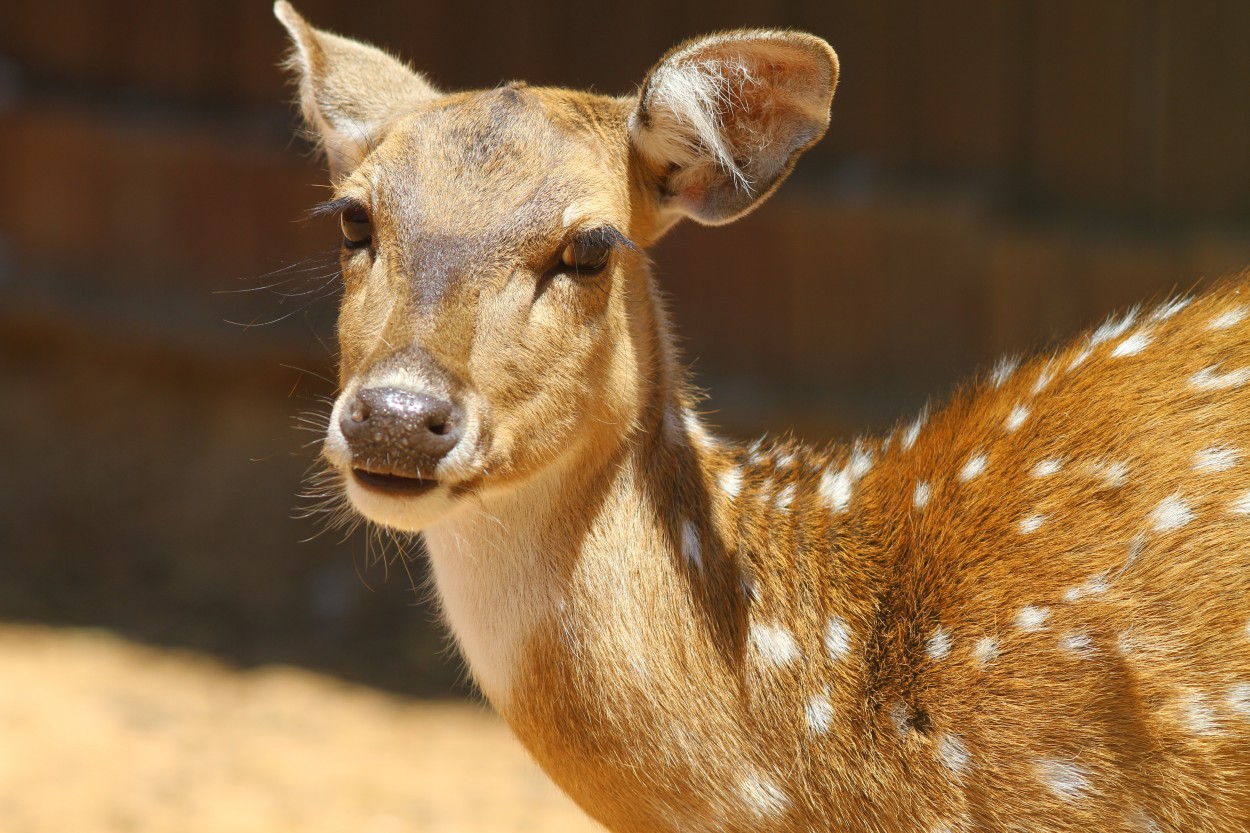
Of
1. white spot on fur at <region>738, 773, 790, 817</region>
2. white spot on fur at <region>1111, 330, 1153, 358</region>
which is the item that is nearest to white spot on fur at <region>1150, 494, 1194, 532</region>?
white spot on fur at <region>1111, 330, 1153, 358</region>

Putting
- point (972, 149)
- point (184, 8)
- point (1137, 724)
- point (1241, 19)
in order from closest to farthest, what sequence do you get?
point (1137, 724) < point (1241, 19) < point (972, 149) < point (184, 8)

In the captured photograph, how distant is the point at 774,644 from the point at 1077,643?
65cm

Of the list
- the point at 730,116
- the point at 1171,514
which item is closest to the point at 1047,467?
the point at 1171,514

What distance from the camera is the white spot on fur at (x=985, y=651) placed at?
301 centimetres

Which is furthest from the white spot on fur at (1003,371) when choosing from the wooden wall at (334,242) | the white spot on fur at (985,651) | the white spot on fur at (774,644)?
the wooden wall at (334,242)

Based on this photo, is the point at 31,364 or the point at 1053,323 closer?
the point at 1053,323

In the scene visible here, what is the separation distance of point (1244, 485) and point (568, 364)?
1.42m

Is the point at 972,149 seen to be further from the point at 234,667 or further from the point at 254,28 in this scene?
the point at 234,667

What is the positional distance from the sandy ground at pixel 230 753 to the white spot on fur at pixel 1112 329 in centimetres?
274

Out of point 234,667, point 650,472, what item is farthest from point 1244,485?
A: point 234,667

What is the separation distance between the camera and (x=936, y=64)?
7539 millimetres

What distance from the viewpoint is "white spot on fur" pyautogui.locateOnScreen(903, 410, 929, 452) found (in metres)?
3.57

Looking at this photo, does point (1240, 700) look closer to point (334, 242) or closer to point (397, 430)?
point (397, 430)

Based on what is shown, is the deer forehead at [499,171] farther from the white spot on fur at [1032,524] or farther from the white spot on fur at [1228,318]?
the white spot on fur at [1228,318]
